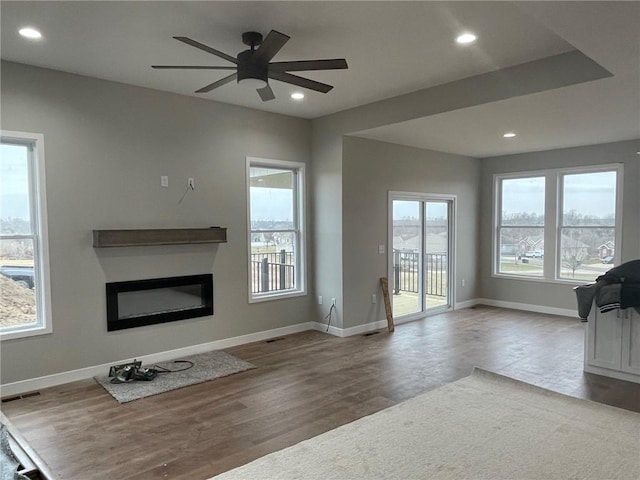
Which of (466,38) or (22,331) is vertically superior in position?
(466,38)

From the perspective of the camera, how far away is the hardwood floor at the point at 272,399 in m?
2.86

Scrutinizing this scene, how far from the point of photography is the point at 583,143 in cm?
649

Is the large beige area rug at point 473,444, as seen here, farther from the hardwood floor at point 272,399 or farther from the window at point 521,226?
the window at point 521,226

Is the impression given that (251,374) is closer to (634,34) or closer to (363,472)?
(363,472)

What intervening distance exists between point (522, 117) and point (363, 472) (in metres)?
4.05

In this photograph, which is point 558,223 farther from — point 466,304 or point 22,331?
point 22,331

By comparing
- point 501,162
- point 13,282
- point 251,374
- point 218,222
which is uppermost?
point 501,162

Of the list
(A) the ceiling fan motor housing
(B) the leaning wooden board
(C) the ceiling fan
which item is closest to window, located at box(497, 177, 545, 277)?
(B) the leaning wooden board

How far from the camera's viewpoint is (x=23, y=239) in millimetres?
3992

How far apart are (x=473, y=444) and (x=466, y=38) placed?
2956mm

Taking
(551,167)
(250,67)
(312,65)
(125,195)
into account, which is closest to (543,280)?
(551,167)

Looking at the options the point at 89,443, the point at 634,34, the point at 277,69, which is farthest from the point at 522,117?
the point at 89,443

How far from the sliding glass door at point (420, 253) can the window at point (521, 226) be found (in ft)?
3.68

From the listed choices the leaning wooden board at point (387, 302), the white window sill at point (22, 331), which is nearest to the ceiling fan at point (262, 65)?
the white window sill at point (22, 331)
